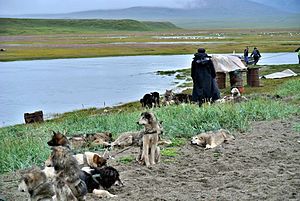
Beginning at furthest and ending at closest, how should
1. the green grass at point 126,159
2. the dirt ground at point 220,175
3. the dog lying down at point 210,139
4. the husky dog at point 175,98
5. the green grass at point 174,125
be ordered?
the husky dog at point 175,98 → the dog lying down at point 210,139 → the green grass at point 174,125 → the green grass at point 126,159 → the dirt ground at point 220,175

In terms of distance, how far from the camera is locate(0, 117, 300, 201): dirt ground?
245 inches

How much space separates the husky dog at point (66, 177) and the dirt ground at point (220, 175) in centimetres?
80

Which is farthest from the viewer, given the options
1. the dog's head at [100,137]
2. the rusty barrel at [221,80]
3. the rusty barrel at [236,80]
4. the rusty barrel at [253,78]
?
the rusty barrel at [221,80]

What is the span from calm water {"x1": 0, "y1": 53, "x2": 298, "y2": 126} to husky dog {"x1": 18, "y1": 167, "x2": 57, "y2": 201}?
15.0 m

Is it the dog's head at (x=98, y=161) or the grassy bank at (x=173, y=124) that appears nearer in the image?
the dog's head at (x=98, y=161)

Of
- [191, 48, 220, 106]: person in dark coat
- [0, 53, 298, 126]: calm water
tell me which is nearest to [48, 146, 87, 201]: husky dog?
[191, 48, 220, 106]: person in dark coat

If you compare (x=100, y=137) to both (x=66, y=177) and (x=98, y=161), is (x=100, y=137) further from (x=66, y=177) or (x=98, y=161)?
(x=66, y=177)

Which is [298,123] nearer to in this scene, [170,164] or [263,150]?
[263,150]

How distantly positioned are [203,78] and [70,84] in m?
20.3

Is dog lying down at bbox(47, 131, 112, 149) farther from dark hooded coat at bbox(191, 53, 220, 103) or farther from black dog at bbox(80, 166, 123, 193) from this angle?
dark hooded coat at bbox(191, 53, 220, 103)

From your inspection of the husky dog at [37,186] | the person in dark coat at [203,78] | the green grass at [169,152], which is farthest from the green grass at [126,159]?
the person in dark coat at [203,78]

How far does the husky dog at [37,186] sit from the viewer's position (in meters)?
5.31

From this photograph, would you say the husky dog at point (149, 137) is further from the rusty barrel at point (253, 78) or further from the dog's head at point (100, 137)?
the rusty barrel at point (253, 78)

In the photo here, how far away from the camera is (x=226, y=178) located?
6.94m
